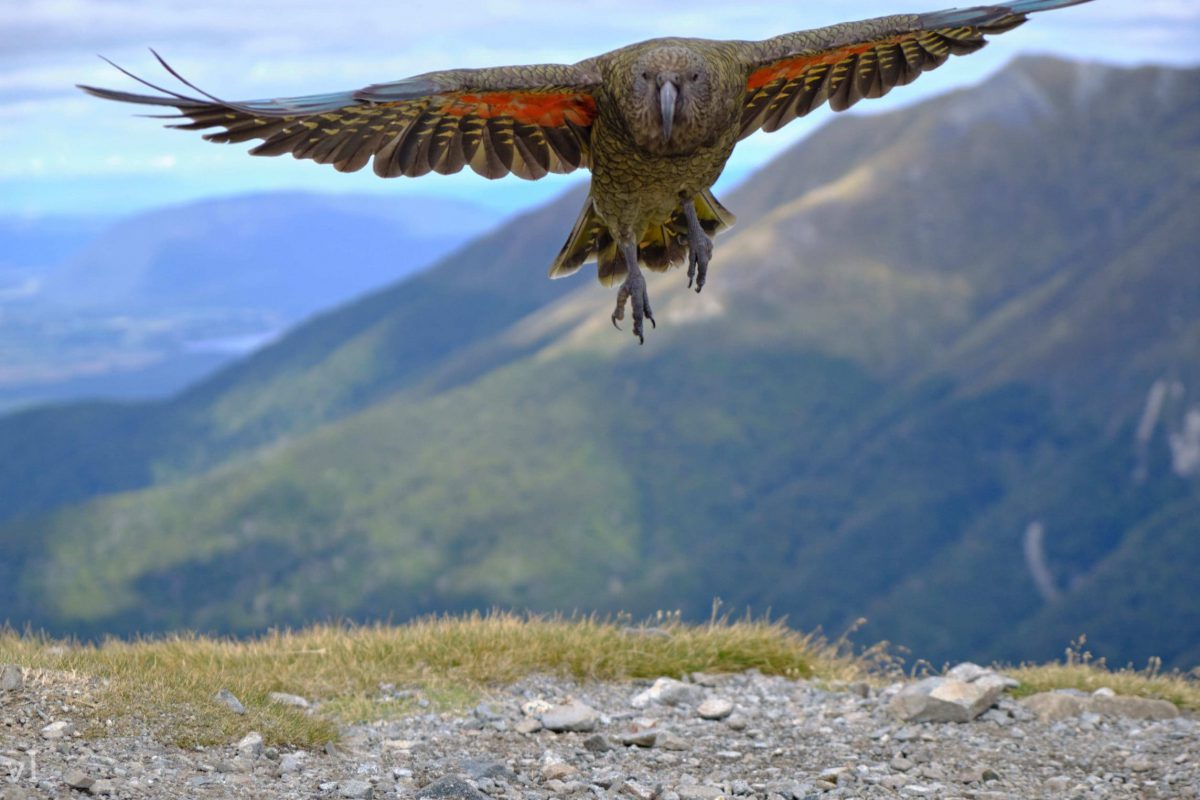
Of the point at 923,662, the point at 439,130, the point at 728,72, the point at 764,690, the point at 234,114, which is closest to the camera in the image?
the point at 234,114

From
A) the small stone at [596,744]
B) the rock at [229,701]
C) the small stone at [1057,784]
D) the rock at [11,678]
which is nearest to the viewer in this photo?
the rock at [11,678]

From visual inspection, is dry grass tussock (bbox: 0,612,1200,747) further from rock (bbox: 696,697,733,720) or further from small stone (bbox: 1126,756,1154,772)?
small stone (bbox: 1126,756,1154,772)

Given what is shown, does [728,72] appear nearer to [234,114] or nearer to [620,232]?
[620,232]

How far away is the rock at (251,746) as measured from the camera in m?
10.4

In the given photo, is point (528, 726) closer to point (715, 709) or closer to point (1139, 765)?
point (715, 709)

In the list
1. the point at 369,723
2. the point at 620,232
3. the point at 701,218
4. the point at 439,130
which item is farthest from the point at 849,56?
the point at 369,723

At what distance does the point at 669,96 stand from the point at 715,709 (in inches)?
237

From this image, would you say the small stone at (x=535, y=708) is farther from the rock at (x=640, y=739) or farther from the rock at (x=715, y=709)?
the rock at (x=715, y=709)

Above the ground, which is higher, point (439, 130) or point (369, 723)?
point (439, 130)

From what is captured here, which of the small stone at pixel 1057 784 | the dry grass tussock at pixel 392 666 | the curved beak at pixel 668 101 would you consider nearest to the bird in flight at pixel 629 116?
the curved beak at pixel 668 101

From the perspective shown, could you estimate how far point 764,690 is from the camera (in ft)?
45.8

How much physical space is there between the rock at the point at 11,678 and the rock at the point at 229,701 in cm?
159

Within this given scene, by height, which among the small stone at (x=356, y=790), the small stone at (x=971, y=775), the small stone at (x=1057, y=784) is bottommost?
the small stone at (x=1057, y=784)

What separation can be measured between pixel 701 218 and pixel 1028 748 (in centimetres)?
646
